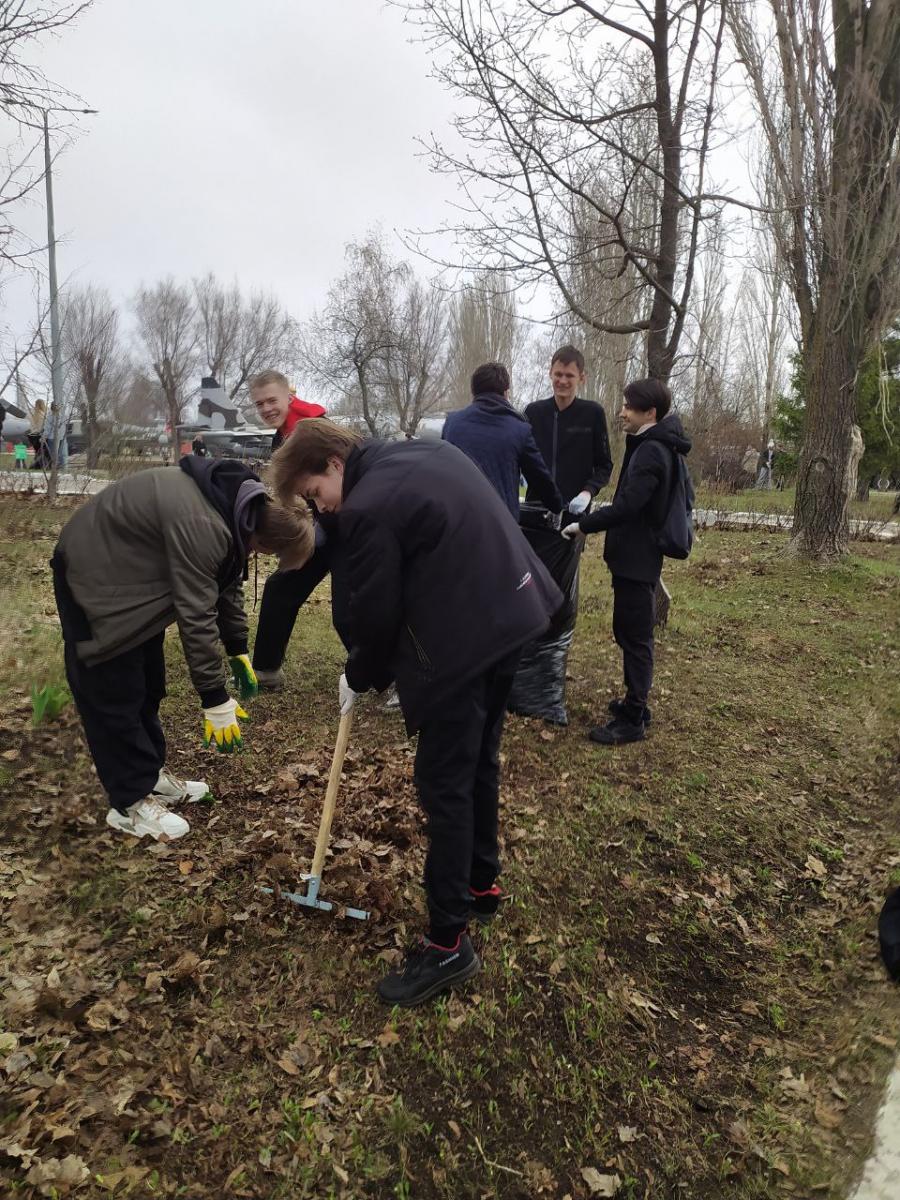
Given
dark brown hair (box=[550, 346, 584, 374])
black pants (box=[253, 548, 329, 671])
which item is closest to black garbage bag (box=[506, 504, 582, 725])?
dark brown hair (box=[550, 346, 584, 374])

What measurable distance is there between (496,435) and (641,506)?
0.87 metres

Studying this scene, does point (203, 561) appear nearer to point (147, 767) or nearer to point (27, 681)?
point (147, 767)

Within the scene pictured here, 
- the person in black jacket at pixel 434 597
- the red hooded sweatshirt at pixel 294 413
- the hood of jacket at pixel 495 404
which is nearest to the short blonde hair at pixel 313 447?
the person in black jacket at pixel 434 597

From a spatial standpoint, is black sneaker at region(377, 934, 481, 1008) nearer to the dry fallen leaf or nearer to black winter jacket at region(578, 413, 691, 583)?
the dry fallen leaf

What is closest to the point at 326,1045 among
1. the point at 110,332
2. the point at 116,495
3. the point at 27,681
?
the point at 116,495

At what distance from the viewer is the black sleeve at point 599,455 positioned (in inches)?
193

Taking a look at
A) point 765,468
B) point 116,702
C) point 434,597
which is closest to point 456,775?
point 434,597

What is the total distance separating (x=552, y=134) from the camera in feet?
21.3

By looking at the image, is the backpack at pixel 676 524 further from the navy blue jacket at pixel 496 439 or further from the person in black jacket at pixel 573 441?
the navy blue jacket at pixel 496 439

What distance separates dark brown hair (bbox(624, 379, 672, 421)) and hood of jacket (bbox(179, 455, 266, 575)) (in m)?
2.32

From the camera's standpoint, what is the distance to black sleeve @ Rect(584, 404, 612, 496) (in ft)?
16.1

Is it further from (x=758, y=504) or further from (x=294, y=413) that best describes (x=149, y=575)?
(x=758, y=504)

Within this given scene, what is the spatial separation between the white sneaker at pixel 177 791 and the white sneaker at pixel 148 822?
7.0 inches

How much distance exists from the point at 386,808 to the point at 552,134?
5.76 meters
